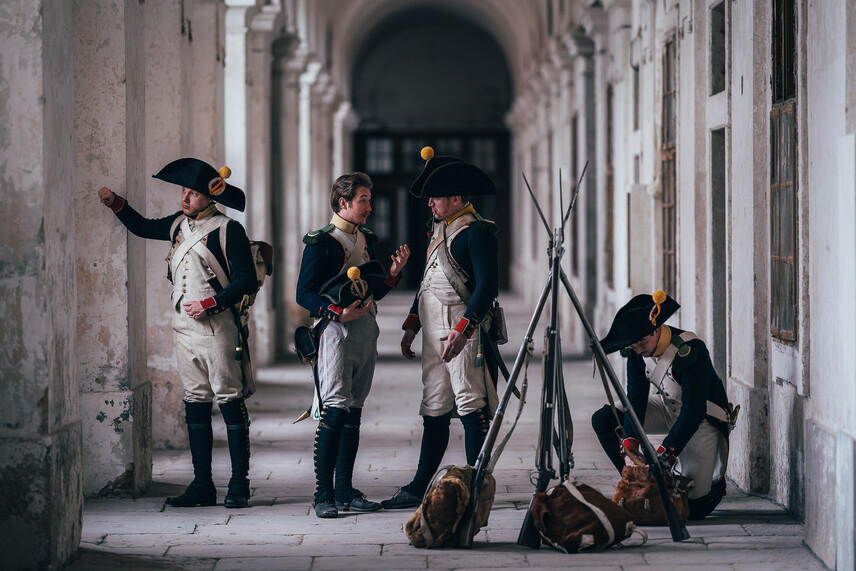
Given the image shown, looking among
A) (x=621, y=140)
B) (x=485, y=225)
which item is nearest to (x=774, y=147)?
(x=485, y=225)

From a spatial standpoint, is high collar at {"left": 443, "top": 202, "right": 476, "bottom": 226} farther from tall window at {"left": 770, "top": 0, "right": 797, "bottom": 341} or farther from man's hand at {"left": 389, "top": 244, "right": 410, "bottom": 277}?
tall window at {"left": 770, "top": 0, "right": 797, "bottom": 341}

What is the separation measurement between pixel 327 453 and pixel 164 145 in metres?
3.17

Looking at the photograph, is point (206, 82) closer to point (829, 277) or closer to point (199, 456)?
point (199, 456)

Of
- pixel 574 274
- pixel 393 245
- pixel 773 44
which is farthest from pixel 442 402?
pixel 393 245

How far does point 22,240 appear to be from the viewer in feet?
17.8

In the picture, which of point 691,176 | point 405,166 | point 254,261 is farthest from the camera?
point 405,166

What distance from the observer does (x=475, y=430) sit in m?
6.55

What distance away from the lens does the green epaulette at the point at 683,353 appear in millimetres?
6215

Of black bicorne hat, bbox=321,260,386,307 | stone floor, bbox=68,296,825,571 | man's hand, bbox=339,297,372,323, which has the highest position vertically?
black bicorne hat, bbox=321,260,386,307

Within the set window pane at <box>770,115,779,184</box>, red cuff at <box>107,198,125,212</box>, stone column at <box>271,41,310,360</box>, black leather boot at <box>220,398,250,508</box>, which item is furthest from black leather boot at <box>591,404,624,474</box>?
stone column at <box>271,41,310,360</box>

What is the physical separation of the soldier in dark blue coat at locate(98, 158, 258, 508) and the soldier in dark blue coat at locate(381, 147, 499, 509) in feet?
3.06

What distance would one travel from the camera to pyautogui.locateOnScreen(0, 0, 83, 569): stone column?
5.43 meters

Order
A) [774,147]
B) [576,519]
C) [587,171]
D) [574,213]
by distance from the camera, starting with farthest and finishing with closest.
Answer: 1. [574,213]
2. [587,171]
3. [774,147]
4. [576,519]

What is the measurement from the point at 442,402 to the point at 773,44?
8.92 ft
